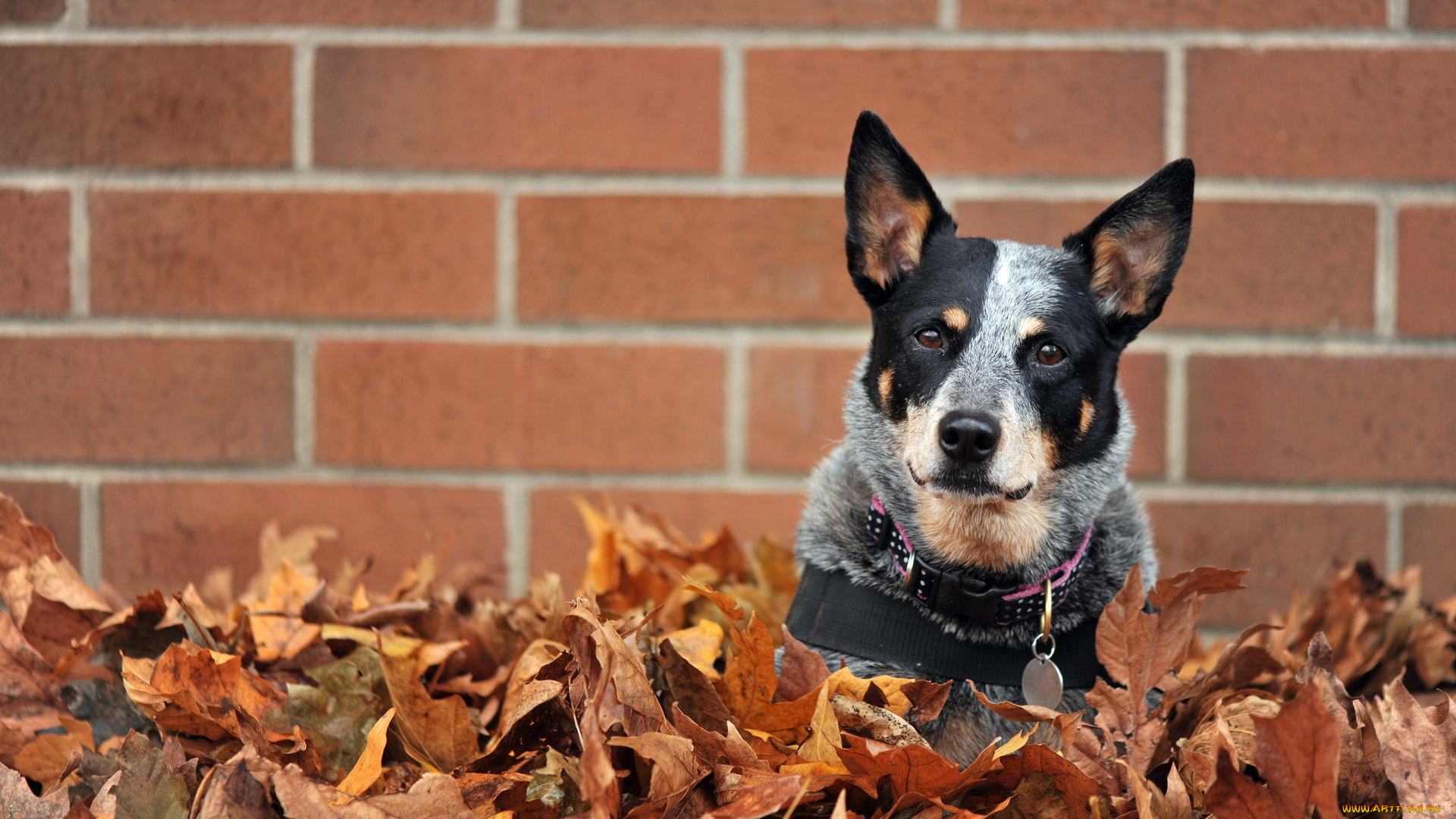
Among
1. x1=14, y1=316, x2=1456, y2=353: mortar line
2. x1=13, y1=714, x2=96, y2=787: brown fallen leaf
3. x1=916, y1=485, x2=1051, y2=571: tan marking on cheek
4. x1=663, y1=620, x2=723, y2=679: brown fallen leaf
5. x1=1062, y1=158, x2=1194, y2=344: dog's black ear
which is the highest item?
x1=1062, y1=158, x2=1194, y2=344: dog's black ear

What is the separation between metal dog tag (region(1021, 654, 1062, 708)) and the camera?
139 centimetres

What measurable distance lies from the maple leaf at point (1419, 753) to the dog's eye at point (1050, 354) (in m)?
0.64

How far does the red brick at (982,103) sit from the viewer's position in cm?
226

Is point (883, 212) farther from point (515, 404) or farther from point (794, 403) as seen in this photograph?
point (515, 404)

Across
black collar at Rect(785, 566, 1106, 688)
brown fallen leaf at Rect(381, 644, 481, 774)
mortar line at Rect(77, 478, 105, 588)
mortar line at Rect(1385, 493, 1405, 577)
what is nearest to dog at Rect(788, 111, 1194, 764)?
black collar at Rect(785, 566, 1106, 688)

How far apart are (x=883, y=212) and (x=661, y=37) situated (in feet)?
2.89

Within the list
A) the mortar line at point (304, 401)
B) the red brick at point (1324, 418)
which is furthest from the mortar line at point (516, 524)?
the red brick at point (1324, 418)

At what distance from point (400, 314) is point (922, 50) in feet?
4.23

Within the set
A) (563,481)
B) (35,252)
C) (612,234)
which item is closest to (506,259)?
(612,234)

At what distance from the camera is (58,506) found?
231cm

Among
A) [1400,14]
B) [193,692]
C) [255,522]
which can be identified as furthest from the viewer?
[255,522]

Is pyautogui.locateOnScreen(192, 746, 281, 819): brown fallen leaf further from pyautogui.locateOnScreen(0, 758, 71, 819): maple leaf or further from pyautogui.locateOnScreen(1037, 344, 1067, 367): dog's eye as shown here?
pyautogui.locateOnScreen(1037, 344, 1067, 367): dog's eye

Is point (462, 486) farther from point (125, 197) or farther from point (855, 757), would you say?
point (855, 757)

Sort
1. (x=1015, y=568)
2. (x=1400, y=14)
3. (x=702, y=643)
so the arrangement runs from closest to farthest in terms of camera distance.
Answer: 1. (x=702, y=643)
2. (x=1015, y=568)
3. (x=1400, y=14)
